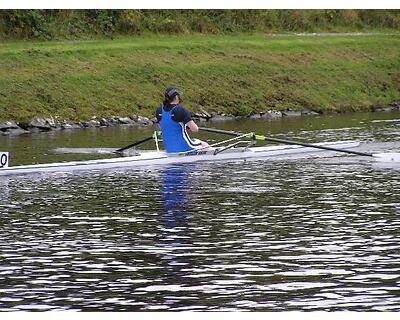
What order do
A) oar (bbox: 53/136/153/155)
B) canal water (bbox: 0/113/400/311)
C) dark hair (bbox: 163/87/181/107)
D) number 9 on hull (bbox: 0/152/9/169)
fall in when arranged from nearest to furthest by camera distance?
canal water (bbox: 0/113/400/311) → number 9 on hull (bbox: 0/152/9/169) → dark hair (bbox: 163/87/181/107) → oar (bbox: 53/136/153/155)

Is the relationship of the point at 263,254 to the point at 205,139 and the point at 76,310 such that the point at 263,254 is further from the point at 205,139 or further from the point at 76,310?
the point at 205,139

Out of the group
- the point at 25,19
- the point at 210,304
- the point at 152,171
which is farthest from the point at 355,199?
the point at 25,19

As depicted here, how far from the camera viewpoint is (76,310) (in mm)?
14211

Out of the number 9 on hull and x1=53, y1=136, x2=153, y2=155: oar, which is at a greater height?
the number 9 on hull

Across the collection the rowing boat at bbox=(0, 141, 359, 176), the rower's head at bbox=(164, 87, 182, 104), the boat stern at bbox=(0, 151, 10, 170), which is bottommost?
the rowing boat at bbox=(0, 141, 359, 176)

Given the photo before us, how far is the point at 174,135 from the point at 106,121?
49.0 ft

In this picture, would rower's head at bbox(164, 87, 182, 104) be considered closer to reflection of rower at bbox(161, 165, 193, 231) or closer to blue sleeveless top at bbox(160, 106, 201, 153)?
blue sleeveless top at bbox(160, 106, 201, 153)

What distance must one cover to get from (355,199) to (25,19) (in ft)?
109

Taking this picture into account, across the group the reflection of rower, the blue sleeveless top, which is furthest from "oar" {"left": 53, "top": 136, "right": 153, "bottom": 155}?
the reflection of rower

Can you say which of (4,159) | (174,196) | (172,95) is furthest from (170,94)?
(174,196)

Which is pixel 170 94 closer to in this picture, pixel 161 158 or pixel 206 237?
pixel 161 158

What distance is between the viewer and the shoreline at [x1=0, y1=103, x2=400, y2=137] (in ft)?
138

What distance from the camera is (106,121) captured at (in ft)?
147

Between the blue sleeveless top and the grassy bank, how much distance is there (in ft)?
45.8
